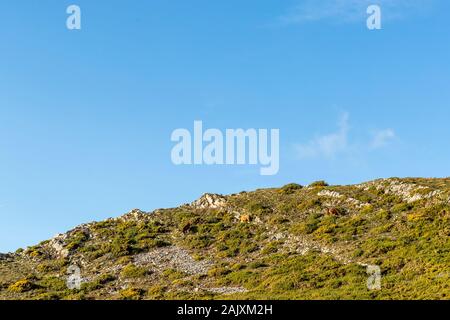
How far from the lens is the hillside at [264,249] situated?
4288cm

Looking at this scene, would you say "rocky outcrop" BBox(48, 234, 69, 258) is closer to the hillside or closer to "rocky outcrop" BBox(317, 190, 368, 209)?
the hillside

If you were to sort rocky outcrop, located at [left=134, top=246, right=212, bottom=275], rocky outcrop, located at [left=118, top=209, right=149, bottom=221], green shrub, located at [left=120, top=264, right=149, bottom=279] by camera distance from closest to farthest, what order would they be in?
green shrub, located at [left=120, top=264, right=149, bottom=279] < rocky outcrop, located at [left=134, top=246, right=212, bottom=275] < rocky outcrop, located at [left=118, top=209, right=149, bottom=221]

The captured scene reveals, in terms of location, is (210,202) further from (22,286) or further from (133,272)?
(22,286)

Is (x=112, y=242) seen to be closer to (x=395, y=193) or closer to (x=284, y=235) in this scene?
(x=284, y=235)

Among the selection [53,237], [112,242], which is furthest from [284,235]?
[53,237]

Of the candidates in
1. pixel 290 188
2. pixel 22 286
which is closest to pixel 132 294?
pixel 22 286

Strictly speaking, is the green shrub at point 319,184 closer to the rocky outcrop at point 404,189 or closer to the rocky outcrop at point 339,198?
the rocky outcrop at point 339,198

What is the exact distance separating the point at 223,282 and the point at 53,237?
32.5 meters

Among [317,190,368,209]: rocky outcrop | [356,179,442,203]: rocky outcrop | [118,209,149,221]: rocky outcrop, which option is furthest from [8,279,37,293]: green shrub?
[356,179,442,203]: rocky outcrop

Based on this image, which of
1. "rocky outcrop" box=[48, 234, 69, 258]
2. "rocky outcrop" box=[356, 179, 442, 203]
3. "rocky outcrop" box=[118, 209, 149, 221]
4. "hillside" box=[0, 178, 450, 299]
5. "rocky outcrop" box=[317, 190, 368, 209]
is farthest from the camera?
"rocky outcrop" box=[118, 209, 149, 221]

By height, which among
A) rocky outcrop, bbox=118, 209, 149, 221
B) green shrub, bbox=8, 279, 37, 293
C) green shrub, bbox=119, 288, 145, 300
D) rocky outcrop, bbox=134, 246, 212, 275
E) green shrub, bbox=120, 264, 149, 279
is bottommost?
green shrub, bbox=8, 279, 37, 293

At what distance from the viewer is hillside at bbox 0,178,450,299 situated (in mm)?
42875

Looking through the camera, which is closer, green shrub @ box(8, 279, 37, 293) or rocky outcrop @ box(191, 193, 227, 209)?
green shrub @ box(8, 279, 37, 293)

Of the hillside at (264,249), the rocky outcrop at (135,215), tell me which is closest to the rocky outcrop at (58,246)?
the hillside at (264,249)
